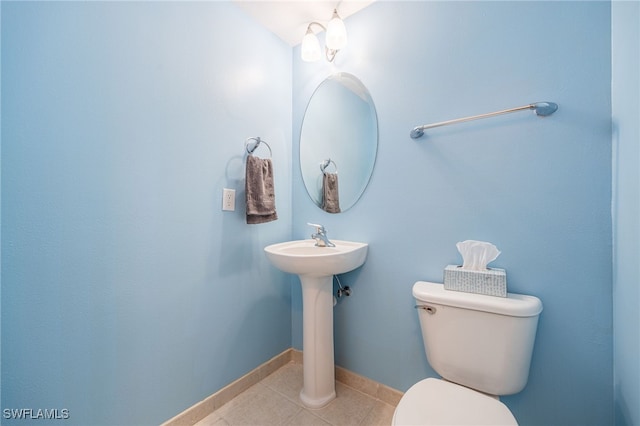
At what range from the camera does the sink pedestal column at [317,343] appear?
1242 millimetres

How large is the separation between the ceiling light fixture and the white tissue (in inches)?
47.6

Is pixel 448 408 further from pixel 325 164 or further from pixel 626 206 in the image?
pixel 325 164

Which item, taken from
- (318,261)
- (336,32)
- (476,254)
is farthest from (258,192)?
(476,254)

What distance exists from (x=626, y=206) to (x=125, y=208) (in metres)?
1.73

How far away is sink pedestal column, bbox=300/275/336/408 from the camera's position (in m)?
1.24

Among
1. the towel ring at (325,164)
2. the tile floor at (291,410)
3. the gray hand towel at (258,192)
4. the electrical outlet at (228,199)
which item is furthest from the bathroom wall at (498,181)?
the electrical outlet at (228,199)

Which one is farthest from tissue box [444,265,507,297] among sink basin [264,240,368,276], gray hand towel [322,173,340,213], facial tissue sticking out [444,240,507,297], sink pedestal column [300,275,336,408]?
gray hand towel [322,173,340,213]

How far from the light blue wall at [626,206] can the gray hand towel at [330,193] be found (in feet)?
3.62

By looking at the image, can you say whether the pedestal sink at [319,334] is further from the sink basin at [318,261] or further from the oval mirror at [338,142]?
the oval mirror at [338,142]

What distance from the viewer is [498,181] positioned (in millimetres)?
998

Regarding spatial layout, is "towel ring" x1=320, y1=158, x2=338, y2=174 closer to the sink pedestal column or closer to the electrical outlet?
the electrical outlet

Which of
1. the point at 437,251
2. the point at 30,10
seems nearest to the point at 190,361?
the point at 437,251

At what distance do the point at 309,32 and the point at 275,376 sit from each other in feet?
6.90

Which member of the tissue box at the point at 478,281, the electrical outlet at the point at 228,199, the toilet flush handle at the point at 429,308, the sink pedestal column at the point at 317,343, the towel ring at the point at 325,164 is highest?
the towel ring at the point at 325,164
